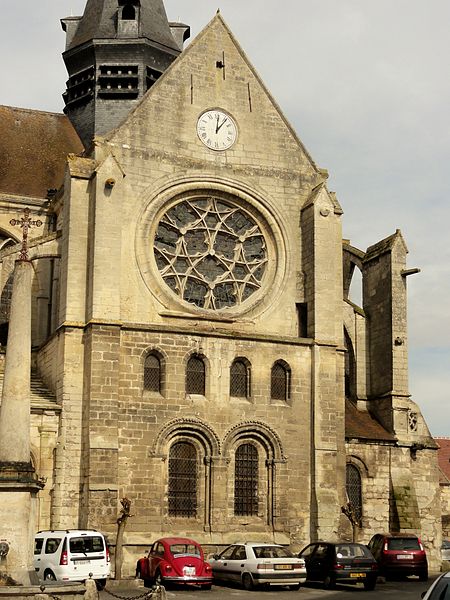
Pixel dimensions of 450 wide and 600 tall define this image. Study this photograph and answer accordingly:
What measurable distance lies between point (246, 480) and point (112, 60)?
56.3 feet

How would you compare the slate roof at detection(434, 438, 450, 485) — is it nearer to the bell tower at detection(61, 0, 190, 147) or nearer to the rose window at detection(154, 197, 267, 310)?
the rose window at detection(154, 197, 267, 310)

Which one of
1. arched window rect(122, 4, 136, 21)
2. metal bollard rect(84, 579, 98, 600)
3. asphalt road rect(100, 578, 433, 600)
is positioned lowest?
asphalt road rect(100, 578, 433, 600)

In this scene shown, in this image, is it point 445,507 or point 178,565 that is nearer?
point 178,565

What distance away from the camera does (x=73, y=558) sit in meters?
21.0

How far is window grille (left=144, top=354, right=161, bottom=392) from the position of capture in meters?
27.4

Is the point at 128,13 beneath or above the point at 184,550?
above

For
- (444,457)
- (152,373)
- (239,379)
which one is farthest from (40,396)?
(444,457)

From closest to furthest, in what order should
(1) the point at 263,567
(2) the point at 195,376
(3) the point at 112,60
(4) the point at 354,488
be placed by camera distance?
(1) the point at 263,567 < (2) the point at 195,376 < (4) the point at 354,488 < (3) the point at 112,60

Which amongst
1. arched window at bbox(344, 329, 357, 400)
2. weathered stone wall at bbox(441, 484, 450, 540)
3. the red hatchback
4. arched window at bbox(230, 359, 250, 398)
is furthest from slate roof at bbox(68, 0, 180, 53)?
weathered stone wall at bbox(441, 484, 450, 540)

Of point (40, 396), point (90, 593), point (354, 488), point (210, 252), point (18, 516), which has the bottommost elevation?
point (90, 593)

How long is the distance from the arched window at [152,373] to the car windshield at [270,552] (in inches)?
230

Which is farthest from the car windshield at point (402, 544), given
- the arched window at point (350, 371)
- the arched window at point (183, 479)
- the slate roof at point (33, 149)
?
the slate roof at point (33, 149)

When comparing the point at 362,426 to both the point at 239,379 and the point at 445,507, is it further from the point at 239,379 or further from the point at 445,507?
the point at 445,507

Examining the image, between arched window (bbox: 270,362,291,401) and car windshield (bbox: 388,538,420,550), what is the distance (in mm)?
4813
